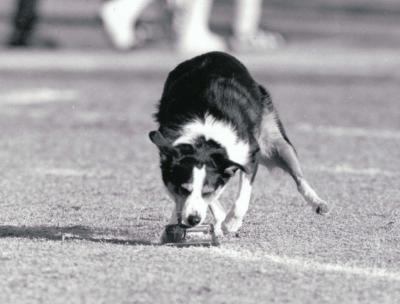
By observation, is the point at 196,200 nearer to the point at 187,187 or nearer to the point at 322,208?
the point at 187,187

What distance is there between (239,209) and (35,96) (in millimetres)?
8541

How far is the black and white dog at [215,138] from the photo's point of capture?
7066mm

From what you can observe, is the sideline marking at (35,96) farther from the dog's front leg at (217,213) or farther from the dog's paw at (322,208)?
the dog's paw at (322,208)

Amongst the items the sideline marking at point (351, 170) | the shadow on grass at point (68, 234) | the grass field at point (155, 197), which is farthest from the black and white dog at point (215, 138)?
the sideline marking at point (351, 170)

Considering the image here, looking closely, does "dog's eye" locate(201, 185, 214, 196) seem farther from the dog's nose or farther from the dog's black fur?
the dog's nose

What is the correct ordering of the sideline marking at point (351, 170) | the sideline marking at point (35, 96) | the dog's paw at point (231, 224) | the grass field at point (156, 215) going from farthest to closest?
1. the sideline marking at point (35, 96)
2. the sideline marking at point (351, 170)
3. the dog's paw at point (231, 224)
4. the grass field at point (156, 215)

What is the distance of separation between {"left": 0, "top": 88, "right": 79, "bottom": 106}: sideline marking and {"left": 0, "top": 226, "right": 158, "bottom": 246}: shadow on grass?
24.6ft

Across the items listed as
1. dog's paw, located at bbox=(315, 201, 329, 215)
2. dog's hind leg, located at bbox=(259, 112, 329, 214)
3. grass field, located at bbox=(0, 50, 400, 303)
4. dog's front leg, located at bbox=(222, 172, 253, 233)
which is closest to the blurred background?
grass field, located at bbox=(0, 50, 400, 303)

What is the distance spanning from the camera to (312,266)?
6.73m

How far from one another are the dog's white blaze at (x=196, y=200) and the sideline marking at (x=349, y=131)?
19.4 feet

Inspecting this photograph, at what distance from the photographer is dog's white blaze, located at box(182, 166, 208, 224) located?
6914 mm

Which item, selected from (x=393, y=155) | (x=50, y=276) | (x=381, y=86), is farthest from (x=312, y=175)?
(x=381, y=86)

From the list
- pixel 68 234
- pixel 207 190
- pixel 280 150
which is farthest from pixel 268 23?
pixel 207 190

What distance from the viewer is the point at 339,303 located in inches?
234
